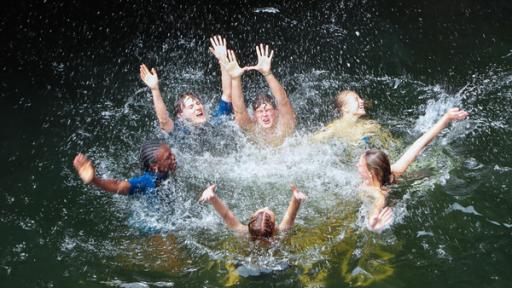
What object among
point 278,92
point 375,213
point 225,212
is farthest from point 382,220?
point 278,92

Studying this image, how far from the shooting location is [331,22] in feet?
31.5

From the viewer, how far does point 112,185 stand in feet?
15.3

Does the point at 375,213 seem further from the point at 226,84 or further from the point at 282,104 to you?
the point at 226,84

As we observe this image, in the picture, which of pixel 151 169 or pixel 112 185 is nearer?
pixel 112 185

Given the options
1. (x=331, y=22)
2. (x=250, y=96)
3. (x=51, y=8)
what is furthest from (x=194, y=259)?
(x=51, y=8)

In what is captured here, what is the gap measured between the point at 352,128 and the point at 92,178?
2975 millimetres

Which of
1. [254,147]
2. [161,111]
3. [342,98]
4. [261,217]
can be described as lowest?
[261,217]

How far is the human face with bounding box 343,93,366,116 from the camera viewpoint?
631cm

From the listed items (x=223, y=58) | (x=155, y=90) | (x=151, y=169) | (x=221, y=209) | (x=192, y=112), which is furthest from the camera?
(x=192, y=112)

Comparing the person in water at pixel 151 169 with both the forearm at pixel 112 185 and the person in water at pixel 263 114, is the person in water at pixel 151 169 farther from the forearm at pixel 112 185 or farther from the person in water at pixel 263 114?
the person in water at pixel 263 114

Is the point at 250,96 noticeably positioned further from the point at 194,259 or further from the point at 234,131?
the point at 194,259

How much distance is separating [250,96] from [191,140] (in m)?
1.80

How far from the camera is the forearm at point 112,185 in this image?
449 cm

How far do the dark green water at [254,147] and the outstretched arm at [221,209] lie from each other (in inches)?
5.8
